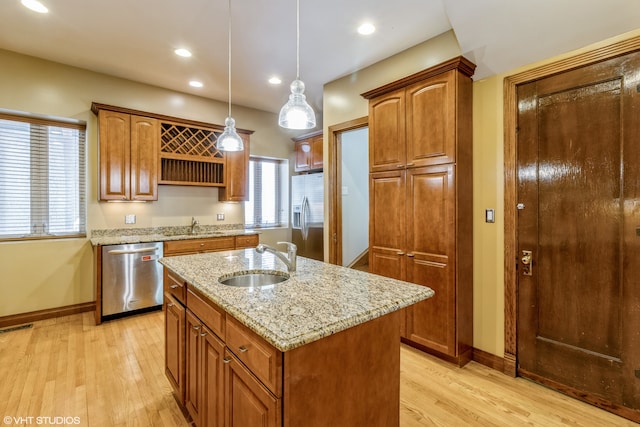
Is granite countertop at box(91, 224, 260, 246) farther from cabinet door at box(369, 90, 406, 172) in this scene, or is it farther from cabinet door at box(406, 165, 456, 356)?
cabinet door at box(406, 165, 456, 356)

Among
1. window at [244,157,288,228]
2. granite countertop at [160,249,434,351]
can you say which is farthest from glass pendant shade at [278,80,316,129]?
window at [244,157,288,228]

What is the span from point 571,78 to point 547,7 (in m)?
0.52

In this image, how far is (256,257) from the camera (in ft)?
7.60

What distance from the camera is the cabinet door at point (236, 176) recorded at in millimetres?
4555

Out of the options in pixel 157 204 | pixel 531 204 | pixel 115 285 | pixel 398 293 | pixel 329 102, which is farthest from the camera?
pixel 157 204

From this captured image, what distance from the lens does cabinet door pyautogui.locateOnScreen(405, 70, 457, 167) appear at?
8.01 ft

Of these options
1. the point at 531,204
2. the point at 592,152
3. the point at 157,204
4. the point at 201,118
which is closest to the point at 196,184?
the point at 157,204

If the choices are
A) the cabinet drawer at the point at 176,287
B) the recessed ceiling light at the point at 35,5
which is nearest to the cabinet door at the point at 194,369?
the cabinet drawer at the point at 176,287

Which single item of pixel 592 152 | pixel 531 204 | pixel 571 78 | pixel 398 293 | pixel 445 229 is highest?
pixel 571 78

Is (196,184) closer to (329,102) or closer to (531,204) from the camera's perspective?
(329,102)

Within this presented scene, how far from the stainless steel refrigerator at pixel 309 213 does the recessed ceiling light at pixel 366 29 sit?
2.13 metres

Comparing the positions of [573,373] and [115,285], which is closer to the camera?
[573,373]

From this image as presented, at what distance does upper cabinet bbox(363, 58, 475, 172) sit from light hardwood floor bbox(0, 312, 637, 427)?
1.75m

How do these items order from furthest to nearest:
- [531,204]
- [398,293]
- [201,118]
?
[201,118] → [531,204] → [398,293]
